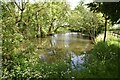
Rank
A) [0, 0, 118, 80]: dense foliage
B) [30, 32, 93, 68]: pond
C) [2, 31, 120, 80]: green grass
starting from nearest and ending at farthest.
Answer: [2, 31, 120, 80]: green grass < [0, 0, 118, 80]: dense foliage < [30, 32, 93, 68]: pond

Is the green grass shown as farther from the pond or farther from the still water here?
the still water

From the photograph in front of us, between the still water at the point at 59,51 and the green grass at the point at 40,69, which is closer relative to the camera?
the green grass at the point at 40,69

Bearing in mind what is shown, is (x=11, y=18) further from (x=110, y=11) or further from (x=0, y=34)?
(x=110, y=11)

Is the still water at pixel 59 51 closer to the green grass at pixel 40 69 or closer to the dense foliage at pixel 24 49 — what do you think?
the dense foliage at pixel 24 49

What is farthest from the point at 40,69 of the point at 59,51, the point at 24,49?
the point at 59,51

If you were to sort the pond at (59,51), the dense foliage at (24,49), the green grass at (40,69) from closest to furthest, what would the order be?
the green grass at (40,69)
the dense foliage at (24,49)
the pond at (59,51)

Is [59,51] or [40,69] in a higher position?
[40,69]

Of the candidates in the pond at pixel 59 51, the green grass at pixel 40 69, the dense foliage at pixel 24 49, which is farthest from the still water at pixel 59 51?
the green grass at pixel 40 69

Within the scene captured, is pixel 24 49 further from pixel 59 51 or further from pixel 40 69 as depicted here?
pixel 59 51

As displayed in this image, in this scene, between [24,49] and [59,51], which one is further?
[59,51]

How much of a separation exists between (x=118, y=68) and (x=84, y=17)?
1284 centimetres

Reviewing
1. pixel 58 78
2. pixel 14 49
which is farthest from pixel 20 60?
pixel 58 78

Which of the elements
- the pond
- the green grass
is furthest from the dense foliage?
the pond

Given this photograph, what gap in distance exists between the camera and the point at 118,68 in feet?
22.0
